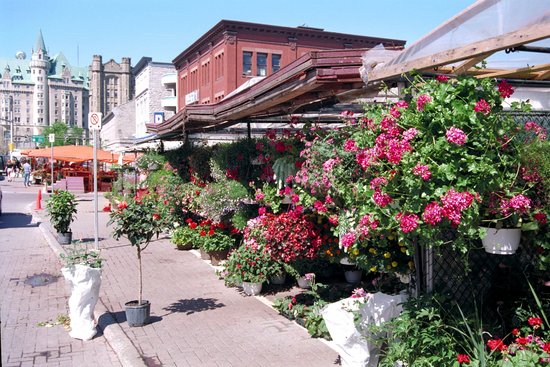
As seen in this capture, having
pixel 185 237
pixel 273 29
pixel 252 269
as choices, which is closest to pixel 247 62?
pixel 273 29

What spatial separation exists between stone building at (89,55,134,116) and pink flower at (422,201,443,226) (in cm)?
15494

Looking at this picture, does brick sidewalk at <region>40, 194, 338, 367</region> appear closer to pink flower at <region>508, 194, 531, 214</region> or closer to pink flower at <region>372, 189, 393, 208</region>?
pink flower at <region>372, 189, 393, 208</region>

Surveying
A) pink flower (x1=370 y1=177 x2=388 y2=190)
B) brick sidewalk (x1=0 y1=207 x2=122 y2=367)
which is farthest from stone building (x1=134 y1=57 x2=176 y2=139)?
pink flower (x1=370 y1=177 x2=388 y2=190)

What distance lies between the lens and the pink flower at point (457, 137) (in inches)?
141

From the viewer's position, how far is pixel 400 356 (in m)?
4.36

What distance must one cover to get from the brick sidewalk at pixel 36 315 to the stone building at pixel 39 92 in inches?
6526

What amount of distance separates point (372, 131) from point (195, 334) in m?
3.81

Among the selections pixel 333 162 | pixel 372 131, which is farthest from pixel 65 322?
pixel 372 131

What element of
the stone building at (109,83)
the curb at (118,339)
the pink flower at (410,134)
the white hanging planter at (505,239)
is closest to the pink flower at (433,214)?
the pink flower at (410,134)

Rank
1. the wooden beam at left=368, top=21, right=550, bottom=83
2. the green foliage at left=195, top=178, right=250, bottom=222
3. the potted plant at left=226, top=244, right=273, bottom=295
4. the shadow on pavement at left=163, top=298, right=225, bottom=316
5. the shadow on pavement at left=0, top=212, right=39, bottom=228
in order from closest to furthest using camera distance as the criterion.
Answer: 1. the wooden beam at left=368, top=21, right=550, bottom=83
2. the shadow on pavement at left=163, top=298, right=225, bottom=316
3. the potted plant at left=226, top=244, right=273, bottom=295
4. the green foliage at left=195, top=178, right=250, bottom=222
5. the shadow on pavement at left=0, top=212, right=39, bottom=228

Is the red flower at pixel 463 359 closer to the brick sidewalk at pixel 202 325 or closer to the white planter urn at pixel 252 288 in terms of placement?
the brick sidewalk at pixel 202 325

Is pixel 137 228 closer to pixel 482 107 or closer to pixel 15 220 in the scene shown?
pixel 482 107

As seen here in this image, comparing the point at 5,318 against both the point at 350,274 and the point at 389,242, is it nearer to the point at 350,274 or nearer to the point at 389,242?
the point at 350,274

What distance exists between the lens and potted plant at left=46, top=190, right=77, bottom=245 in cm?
1380
